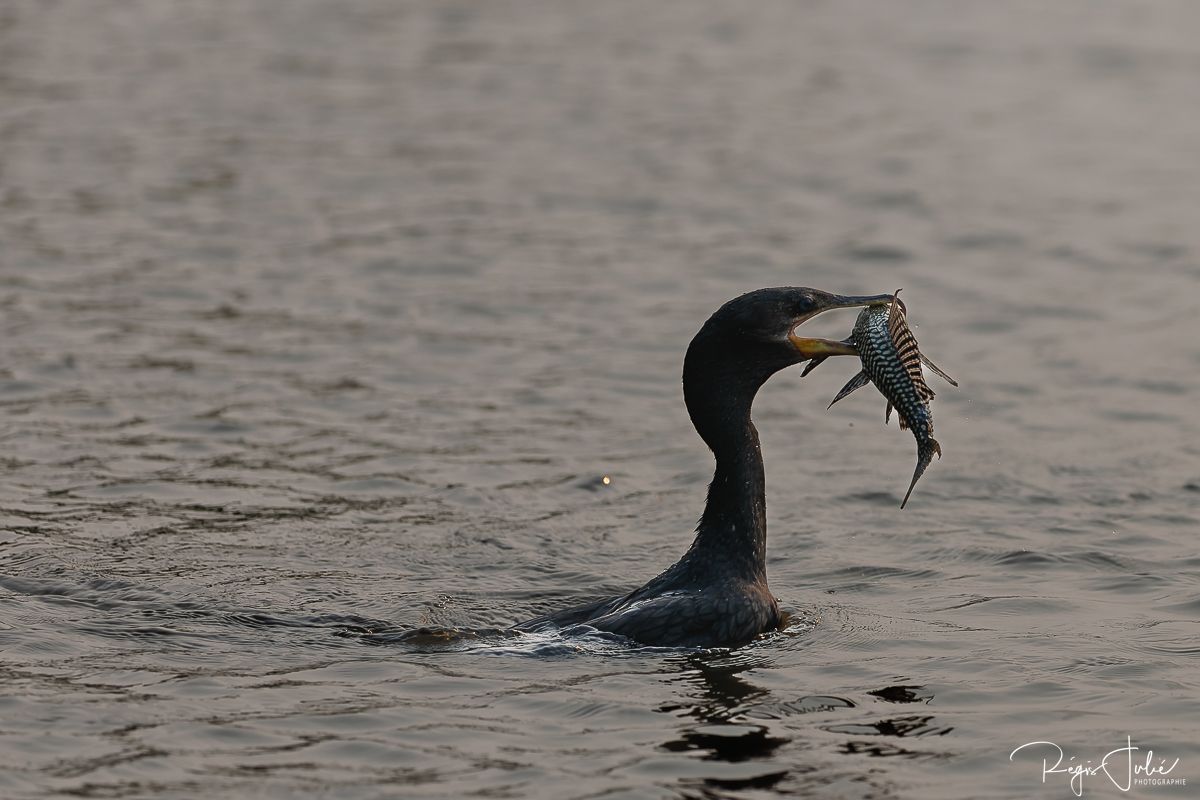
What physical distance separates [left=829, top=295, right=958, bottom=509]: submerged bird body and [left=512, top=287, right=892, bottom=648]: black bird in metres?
0.09

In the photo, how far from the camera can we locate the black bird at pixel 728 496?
8.59 meters

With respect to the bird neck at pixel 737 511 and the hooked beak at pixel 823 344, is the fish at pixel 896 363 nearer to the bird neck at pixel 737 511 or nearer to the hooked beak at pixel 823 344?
the hooked beak at pixel 823 344

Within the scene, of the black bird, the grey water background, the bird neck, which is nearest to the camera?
the grey water background

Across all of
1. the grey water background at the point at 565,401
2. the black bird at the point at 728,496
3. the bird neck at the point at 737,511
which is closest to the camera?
the grey water background at the point at 565,401

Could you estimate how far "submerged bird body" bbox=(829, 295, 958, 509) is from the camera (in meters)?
8.67

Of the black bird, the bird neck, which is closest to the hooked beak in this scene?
the black bird

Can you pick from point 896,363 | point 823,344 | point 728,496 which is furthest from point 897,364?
point 728,496

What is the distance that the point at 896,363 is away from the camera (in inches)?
343

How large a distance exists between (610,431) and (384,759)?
5.46 m

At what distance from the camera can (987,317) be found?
1547 centimetres

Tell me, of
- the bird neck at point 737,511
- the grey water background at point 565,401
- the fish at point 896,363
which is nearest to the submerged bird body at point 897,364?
the fish at point 896,363

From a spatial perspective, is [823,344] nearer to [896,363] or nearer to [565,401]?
[896,363]

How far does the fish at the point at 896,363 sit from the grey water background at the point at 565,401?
101cm

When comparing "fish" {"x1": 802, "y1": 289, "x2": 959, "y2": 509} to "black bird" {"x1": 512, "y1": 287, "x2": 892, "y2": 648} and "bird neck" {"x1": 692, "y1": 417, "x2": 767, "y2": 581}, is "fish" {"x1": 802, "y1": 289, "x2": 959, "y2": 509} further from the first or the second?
"bird neck" {"x1": 692, "y1": 417, "x2": 767, "y2": 581}
